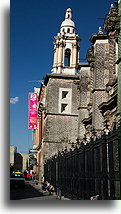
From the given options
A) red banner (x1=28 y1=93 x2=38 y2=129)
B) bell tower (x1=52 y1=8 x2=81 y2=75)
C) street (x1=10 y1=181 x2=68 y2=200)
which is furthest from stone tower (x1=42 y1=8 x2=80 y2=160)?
street (x1=10 y1=181 x2=68 y2=200)

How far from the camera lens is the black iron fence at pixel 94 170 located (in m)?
7.76

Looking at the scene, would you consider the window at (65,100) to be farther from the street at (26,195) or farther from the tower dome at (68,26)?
the street at (26,195)

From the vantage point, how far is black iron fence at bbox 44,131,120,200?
776 cm

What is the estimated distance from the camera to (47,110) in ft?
98.6

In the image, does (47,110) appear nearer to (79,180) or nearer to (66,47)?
(66,47)

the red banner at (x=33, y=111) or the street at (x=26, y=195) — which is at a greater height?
the red banner at (x=33, y=111)

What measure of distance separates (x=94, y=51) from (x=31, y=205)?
1319 cm

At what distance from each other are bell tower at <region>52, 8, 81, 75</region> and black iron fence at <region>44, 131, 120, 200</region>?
2065 centimetres

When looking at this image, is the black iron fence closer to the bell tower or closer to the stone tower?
the stone tower

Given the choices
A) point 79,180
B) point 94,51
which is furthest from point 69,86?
point 79,180

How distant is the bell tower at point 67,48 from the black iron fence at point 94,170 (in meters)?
20.6

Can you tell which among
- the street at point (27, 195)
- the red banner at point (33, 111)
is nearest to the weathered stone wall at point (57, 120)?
the red banner at point (33, 111)

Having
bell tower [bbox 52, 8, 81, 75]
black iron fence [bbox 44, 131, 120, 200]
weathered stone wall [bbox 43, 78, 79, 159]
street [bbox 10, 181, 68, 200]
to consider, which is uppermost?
bell tower [bbox 52, 8, 81, 75]

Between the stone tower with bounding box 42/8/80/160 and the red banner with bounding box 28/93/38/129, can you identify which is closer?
the stone tower with bounding box 42/8/80/160
